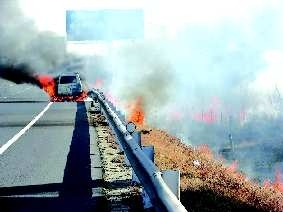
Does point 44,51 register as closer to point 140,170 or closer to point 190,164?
point 190,164

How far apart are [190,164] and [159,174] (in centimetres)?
718

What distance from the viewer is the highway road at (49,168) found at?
7.71 metres

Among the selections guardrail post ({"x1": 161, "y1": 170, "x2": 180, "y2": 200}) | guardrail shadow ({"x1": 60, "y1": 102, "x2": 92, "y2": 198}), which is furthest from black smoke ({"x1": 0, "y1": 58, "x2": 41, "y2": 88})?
guardrail post ({"x1": 161, "y1": 170, "x2": 180, "y2": 200})

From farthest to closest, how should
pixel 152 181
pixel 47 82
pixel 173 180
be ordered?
1. pixel 47 82
2. pixel 152 181
3. pixel 173 180

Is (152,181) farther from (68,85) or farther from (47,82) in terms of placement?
(47,82)

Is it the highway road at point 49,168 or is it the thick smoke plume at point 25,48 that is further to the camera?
the thick smoke plume at point 25,48

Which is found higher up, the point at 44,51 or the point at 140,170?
the point at 44,51

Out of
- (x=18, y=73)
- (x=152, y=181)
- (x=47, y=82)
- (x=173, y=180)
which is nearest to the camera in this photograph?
(x=173, y=180)

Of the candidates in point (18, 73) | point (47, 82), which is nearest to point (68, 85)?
point (47, 82)

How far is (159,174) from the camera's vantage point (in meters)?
6.18

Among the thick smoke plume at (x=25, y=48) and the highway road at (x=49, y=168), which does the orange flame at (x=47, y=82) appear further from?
the highway road at (x=49, y=168)

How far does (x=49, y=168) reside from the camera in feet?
34.6

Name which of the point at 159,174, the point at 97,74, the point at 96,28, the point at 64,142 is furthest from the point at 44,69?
the point at 159,174

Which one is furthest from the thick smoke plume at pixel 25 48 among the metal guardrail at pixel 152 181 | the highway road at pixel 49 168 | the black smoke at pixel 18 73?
the metal guardrail at pixel 152 181
